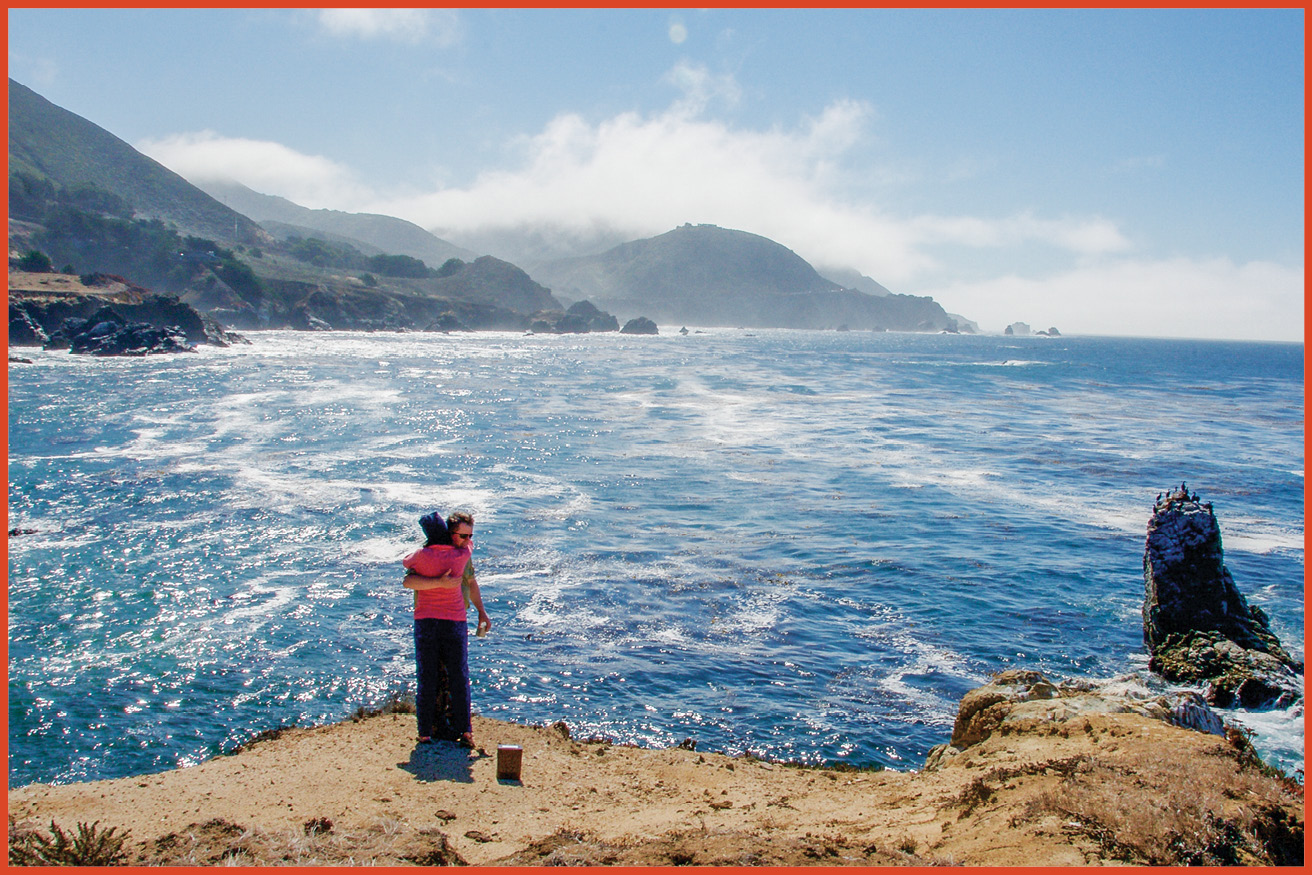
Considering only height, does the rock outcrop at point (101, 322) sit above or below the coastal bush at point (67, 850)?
above

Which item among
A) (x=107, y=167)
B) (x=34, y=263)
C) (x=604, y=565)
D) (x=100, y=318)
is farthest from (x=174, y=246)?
(x=604, y=565)

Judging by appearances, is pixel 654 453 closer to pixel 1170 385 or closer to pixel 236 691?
pixel 236 691

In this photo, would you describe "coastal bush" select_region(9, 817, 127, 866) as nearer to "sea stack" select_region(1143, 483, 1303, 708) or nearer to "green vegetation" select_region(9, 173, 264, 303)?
"sea stack" select_region(1143, 483, 1303, 708)

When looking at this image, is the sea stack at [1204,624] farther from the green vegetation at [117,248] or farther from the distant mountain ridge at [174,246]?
the green vegetation at [117,248]

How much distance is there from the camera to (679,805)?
7547mm

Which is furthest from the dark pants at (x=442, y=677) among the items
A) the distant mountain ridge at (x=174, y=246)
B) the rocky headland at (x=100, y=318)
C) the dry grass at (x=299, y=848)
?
the distant mountain ridge at (x=174, y=246)

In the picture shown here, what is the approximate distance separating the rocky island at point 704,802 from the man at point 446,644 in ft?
1.11

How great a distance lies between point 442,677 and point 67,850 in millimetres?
3642

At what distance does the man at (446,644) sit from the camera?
8.27 m

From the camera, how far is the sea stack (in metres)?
13.1

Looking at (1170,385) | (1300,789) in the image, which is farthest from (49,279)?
(1170,385)

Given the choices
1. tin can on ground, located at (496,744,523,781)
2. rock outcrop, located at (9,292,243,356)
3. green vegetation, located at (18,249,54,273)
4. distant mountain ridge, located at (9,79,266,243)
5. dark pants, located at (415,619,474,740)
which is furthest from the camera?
distant mountain ridge, located at (9,79,266,243)

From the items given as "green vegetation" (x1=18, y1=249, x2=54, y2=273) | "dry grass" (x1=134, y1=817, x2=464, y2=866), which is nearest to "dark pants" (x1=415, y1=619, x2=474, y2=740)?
"dry grass" (x1=134, y1=817, x2=464, y2=866)

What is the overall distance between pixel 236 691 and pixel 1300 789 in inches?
533
